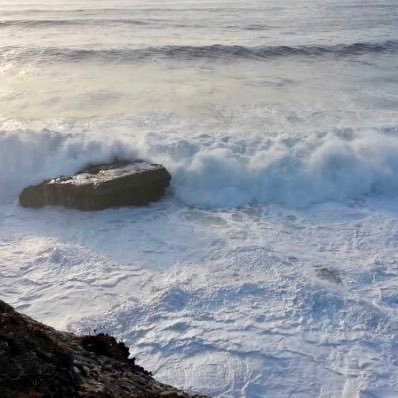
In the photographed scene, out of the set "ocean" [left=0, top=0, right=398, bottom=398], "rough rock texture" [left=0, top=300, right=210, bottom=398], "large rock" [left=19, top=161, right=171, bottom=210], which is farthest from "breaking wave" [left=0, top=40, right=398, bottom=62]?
"rough rock texture" [left=0, top=300, right=210, bottom=398]

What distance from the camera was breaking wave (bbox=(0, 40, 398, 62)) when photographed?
18.7 meters

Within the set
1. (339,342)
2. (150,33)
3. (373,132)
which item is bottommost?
(339,342)

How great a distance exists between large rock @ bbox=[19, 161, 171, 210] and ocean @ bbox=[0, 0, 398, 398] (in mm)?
232

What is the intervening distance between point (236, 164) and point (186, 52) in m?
10.5

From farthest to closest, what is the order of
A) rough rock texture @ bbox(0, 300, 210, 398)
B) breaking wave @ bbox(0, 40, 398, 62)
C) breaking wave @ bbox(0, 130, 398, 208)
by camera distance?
breaking wave @ bbox(0, 40, 398, 62) → breaking wave @ bbox(0, 130, 398, 208) → rough rock texture @ bbox(0, 300, 210, 398)

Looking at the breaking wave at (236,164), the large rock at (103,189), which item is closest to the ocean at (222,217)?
the breaking wave at (236,164)

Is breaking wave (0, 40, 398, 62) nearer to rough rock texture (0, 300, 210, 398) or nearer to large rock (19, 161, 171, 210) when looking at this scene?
large rock (19, 161, 171, 210)

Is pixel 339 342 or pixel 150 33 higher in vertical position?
pixel 150 33

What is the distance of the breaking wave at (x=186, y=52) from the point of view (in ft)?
61.3

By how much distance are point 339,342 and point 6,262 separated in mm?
4251

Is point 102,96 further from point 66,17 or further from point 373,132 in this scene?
point 66,17

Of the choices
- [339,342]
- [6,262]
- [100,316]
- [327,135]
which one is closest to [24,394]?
[100,316]

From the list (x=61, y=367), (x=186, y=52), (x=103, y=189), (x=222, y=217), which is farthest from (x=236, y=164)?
(x=186, y=52)

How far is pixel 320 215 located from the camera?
8.62 metres
